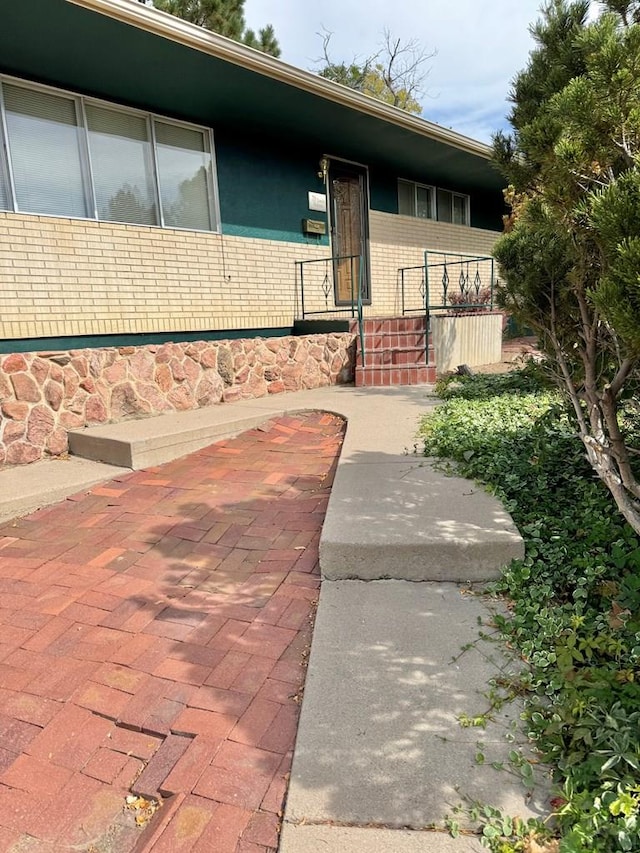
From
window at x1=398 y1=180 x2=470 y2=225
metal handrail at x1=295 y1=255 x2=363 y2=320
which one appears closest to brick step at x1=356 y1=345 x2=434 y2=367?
metal handrail at x1=295 y1=255 x2=363 y2=320

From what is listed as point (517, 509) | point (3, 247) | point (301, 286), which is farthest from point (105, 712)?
point (301, 286)

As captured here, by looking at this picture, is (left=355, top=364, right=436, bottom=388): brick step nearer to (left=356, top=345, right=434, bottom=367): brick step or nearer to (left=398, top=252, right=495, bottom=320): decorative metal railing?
(left=356, top=345, right=434, bottom=367): brick step

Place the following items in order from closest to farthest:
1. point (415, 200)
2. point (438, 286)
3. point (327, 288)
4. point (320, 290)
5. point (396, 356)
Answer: point (396, 356), point (320, 290), point (327, 288), point (415, 200), point (438, 286)

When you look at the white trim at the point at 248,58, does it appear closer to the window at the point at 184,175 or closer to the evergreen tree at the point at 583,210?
the evergreen tree at the point at 583,210

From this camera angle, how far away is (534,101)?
222cm

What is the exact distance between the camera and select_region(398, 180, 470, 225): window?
35.4ft

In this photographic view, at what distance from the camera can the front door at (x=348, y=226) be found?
959 centimetres

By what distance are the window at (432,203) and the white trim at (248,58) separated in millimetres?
1986

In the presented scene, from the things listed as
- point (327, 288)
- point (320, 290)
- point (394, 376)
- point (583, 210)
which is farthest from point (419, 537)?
point (327, 288)

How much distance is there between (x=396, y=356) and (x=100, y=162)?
4.46 meters

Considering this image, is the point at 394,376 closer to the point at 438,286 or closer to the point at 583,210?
the point at 438,286

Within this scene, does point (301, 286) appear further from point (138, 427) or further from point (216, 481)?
point (216, 481)

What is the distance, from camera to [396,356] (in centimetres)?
805

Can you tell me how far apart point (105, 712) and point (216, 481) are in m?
2.40
